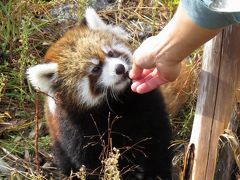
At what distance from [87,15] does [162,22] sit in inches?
45.5

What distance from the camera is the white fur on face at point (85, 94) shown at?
3.18 metres

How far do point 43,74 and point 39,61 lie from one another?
0.97 meters

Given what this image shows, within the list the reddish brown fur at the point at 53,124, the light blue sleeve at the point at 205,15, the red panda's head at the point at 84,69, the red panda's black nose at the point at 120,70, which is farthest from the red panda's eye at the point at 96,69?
the light blue sleeve at the point at 205,15

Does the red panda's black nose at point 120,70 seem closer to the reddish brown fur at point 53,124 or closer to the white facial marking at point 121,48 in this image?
the white facial marking at point 121,48

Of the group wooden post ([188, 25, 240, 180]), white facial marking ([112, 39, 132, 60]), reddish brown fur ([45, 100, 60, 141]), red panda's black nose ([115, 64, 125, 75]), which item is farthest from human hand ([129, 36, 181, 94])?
reddish brown fur ([45, 100, 60, 141])

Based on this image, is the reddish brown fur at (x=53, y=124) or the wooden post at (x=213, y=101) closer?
the wooden post at (x=213, y=101)

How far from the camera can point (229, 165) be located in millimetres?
2879

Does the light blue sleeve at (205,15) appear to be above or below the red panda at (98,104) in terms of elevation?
above

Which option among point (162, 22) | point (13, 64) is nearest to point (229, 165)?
point (162, 22)

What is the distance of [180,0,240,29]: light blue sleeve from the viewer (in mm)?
1771

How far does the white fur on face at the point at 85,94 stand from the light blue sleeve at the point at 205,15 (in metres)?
1.41

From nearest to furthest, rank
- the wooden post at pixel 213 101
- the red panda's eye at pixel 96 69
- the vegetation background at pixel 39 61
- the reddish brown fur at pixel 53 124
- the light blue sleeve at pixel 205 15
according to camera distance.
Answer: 1. the light blue sleeve at pixel 205 15
2. the wooden post at pixel 213 101
3. the red panda's eye at pixel 96 69
4. the reddish brown fur at pixel 53 124
5. the vegetation background at pixel 39 61

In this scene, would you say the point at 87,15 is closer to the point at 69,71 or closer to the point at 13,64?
the point at 69,71

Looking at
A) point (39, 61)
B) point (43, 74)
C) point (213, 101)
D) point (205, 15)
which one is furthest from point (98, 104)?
point (205, 15)
